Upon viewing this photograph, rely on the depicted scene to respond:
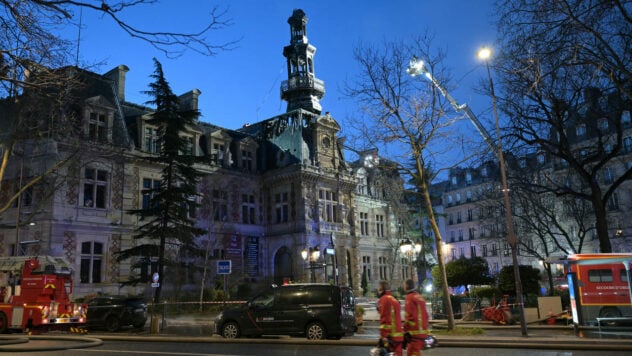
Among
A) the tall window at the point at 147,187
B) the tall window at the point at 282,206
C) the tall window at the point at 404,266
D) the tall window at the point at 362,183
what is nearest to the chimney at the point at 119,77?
the tall window at the point at 147,187

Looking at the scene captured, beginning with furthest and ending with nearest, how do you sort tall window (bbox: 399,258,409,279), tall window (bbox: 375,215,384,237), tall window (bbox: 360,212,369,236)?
tall window (bbox: 399,258,409,279), tall window (bbox: 375,215,384,237), tall window (bbox: 360,212,369,236)

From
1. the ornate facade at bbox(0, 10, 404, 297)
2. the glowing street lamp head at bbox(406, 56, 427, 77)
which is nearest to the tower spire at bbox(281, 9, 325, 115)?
the ornate facade at bbox(0, 10, 404, 297)

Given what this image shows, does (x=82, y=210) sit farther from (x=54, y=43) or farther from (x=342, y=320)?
(x=54, y=43)

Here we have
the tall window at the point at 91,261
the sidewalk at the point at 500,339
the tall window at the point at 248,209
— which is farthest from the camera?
the tall window at the point at 248,209

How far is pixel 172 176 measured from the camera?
29453 mm

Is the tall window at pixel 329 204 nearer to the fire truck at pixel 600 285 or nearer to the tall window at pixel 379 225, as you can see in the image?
the tall window at pixel 379 225

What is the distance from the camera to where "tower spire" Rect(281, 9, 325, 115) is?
151 ft

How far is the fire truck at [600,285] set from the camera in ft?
57.8

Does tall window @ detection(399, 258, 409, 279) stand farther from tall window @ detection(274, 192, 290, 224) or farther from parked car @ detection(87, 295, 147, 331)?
parked car @ detection(87, 295, 147, 331)

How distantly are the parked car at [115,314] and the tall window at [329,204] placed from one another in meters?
20.5

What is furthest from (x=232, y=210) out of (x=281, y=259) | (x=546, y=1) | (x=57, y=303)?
(x=546, y=1)

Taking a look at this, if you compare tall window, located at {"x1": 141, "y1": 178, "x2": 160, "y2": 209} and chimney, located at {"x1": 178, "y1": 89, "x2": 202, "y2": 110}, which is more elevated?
chimney, located at {"x1": 178, "y1": 89, "x2": 202, "y2": 110}

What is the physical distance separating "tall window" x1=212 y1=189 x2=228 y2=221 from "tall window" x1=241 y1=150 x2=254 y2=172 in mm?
3525

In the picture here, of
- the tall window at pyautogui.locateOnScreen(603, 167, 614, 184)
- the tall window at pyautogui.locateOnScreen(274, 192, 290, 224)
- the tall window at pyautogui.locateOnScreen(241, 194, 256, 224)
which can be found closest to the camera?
the tall window at pyautogui.locateOnScreen(241, 194, 256, 224)
